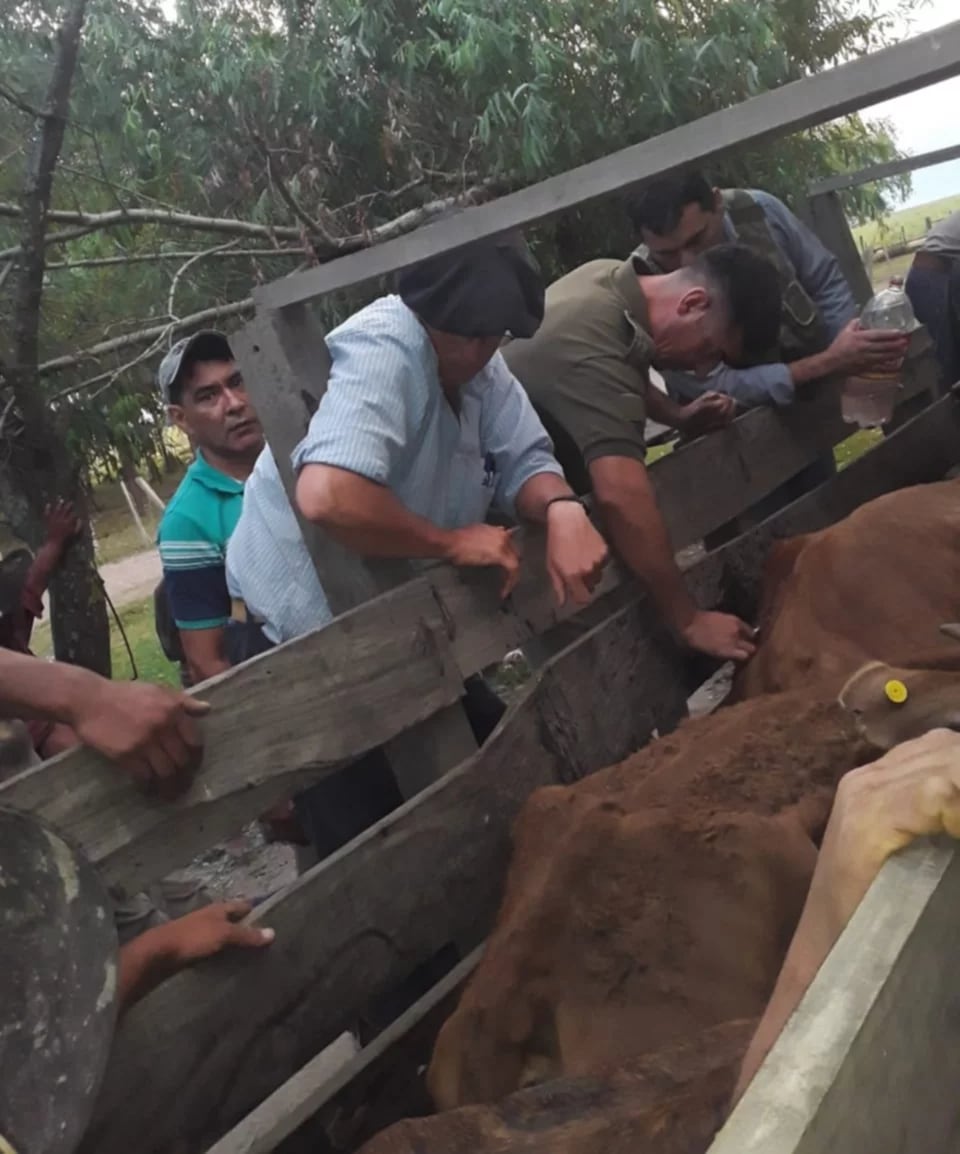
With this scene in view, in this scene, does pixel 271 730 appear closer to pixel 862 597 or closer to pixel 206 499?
pixel 206 499

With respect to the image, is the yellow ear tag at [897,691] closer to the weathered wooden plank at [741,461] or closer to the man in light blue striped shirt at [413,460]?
the man in light blue striped shirt at [413,460]

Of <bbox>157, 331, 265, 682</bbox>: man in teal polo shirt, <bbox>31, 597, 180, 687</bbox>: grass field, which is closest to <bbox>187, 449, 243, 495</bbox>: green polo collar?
<bbox>157, 331, 265, 682</bbox>: man in teal polo shirt

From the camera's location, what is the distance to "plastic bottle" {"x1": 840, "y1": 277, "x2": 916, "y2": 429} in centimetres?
386

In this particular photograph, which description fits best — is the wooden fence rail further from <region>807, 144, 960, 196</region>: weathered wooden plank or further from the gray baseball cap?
<region>807, 144, 960, 196</region>: weathered wooden plank

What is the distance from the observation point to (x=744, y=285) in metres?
3.18

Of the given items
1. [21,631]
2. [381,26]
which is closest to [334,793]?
[21,631]

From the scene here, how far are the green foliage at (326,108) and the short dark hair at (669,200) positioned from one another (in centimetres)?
244

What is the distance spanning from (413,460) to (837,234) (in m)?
3.42

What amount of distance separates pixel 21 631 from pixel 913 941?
2.96 metres

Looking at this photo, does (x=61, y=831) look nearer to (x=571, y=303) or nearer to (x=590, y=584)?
(x=590, y=584)

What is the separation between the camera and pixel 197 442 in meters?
3.09

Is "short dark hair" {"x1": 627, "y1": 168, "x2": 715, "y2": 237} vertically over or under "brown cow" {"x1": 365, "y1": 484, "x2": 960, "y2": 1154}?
over

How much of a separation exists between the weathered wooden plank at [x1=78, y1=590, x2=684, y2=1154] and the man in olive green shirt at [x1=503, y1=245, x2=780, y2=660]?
28 cm

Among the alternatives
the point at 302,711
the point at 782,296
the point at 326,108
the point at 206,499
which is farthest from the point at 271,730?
the point at 326,108
